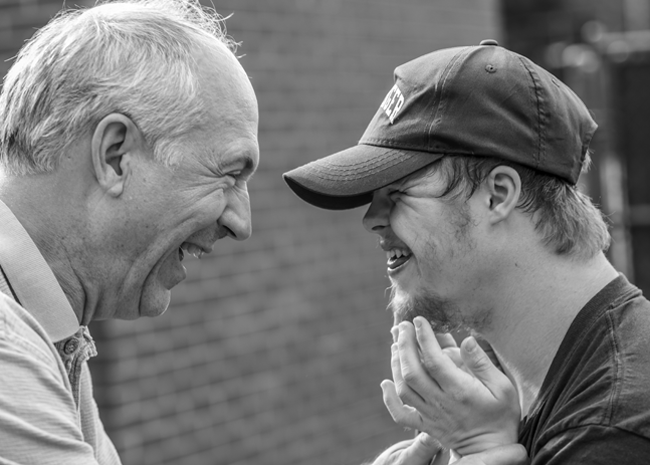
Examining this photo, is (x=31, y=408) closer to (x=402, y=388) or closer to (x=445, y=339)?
(x=402, y=388)

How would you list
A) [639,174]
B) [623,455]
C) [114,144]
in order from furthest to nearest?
[639,174] → [114,144] → [623,455]

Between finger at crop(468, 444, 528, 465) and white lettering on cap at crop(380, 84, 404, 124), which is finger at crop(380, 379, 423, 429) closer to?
finger at crop(468, 444, 528, 465)

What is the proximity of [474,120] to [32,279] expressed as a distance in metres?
1.20

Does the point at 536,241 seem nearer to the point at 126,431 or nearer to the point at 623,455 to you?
the point at 623,455

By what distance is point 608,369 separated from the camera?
2102 mm

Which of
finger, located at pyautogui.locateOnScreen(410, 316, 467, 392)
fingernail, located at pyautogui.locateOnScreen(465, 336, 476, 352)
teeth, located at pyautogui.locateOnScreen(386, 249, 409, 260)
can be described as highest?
teeth, located at pyautogui.locateOnScreen(386, 249, 409, 260)

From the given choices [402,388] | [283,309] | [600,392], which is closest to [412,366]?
[402,388]

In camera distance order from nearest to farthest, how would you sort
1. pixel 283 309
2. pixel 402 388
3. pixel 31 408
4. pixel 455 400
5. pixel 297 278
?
pixel 31 408, pixel 455 400, pixel 402 388, pixel 283 309, pixel 297 278

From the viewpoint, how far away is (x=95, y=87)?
7.29ft

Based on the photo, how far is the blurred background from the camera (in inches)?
176

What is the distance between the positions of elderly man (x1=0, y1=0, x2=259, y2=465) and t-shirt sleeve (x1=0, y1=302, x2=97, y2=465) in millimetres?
150

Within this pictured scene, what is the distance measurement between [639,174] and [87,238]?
5.50m

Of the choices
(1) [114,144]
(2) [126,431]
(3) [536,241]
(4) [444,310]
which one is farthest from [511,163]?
(2) [126,431]

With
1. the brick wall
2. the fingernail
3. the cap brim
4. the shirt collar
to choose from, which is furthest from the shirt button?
the brick wall
